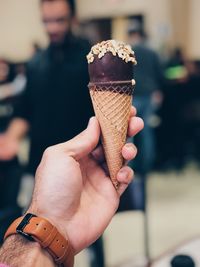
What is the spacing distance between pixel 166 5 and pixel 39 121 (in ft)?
26.5

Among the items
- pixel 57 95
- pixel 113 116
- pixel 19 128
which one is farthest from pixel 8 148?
pixel 113 116

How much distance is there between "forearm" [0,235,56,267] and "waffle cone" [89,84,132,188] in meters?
0.30

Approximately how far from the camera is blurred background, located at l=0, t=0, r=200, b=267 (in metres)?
2.19

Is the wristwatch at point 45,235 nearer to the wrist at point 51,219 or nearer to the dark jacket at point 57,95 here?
the wrist at point 51,219

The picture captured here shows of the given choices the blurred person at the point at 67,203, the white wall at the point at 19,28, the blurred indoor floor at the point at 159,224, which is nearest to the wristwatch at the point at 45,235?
the blurred person at the point at 67,203

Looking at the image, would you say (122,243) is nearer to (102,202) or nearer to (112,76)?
(102,202)

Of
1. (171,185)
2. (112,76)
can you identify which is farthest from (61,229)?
(171,185)

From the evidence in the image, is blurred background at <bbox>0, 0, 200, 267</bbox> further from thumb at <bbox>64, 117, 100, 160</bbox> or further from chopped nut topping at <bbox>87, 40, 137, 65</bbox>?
chopped nut topping at <bbox>87, 40, 137, 65</bbox>

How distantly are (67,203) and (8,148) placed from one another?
1228 mm

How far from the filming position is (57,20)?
2.12 metres

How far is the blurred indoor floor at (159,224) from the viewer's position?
3067mm

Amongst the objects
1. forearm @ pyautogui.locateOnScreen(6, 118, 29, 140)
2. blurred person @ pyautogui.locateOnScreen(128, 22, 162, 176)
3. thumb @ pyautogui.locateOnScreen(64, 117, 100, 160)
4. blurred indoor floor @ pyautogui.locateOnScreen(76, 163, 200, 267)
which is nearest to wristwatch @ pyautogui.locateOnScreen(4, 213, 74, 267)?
thumb @ pyautogui.locateOnScreen(64, 117, 100, 160)

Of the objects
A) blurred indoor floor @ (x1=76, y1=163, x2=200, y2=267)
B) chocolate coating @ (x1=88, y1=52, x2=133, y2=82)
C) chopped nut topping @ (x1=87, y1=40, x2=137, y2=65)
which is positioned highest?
chopped nut topping @ (x1=87, y1=40, x2=137, y2=65)

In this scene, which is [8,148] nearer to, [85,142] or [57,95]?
[57,95]
